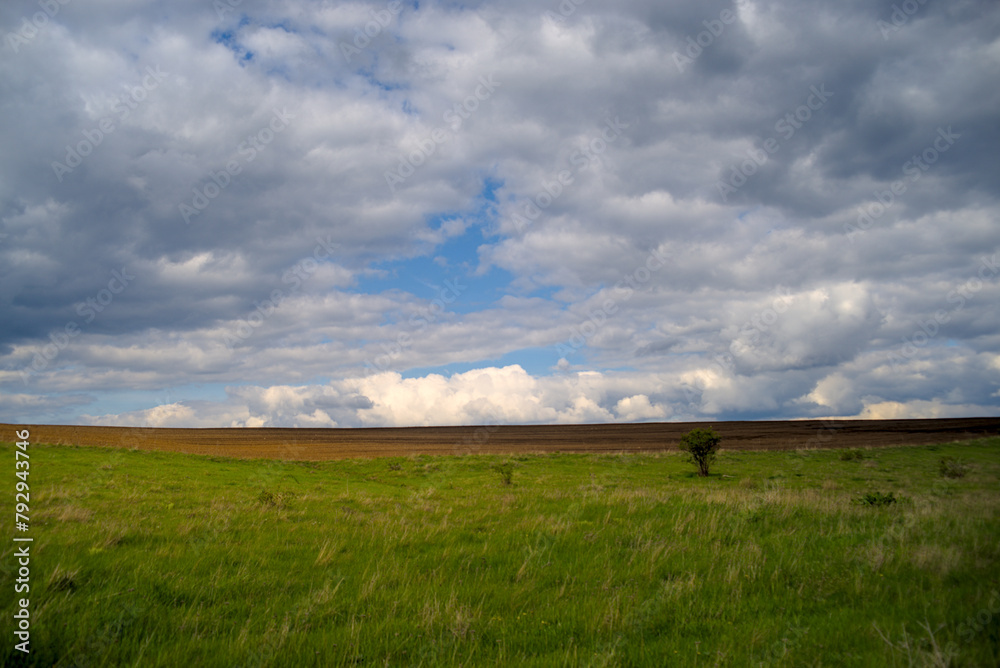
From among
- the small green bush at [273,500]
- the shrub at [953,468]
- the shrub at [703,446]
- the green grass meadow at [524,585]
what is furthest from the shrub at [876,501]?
the shrub at [953,468]

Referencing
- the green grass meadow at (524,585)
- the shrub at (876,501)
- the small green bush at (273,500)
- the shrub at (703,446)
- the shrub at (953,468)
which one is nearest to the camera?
the green grass meadow at (524,585)

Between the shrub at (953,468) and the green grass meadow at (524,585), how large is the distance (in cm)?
2326

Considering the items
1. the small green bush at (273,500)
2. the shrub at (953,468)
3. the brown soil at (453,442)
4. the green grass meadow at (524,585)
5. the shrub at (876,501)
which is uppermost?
the green grass meadow at (524,585)

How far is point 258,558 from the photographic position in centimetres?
931

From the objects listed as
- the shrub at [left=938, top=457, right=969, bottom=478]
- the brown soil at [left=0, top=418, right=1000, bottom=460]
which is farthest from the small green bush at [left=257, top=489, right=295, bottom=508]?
the shrub at [left=938, top=457, right=969, bottom=478]

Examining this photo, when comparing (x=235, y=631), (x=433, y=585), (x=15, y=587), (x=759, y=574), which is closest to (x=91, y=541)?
(x=15, y=587)

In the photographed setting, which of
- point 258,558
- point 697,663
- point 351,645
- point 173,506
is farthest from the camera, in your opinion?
point 173,506

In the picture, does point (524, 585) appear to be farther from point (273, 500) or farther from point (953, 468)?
point (953, 468)

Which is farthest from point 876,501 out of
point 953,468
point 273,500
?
A: point 953,468

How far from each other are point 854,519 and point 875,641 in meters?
8.31

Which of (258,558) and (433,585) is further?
(258,558)

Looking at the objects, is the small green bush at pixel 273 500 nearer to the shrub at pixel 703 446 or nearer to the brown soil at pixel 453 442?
the shrub at pixel 703 446

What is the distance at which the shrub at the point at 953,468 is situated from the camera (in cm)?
3027

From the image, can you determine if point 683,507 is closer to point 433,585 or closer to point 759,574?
point 759,574
